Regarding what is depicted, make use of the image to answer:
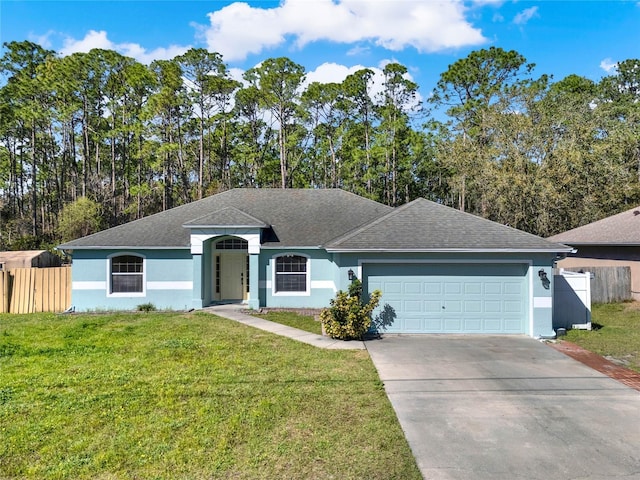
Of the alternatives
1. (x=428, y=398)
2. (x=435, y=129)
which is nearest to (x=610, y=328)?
(x=428, y=398)

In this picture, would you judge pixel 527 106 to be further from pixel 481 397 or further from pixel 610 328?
pixel 481 397

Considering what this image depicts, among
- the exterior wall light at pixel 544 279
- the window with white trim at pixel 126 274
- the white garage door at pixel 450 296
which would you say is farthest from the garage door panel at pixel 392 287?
the window with white trim at pixel 126 274

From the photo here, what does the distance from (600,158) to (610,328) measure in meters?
17.1

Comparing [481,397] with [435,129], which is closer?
[481,397]

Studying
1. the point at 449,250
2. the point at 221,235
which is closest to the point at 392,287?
the point at 449,250

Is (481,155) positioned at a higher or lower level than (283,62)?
lower

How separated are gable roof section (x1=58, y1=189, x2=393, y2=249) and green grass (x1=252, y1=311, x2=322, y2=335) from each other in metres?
2.76

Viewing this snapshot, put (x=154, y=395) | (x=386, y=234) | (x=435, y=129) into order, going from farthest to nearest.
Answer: (x=435, y=129), (x=386, y=234), (x=154, y=395)

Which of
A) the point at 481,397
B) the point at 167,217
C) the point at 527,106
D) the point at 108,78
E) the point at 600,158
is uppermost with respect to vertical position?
the point at 108,78

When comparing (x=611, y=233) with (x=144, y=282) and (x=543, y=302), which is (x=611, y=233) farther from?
(x=144, y=282)

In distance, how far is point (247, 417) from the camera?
573 cm

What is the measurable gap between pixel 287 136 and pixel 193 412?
102 ft

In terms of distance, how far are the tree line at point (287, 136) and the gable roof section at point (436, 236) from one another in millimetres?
14549

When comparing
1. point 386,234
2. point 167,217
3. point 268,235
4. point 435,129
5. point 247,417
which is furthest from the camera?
point 435,129
